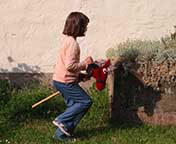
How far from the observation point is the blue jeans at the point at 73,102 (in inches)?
295

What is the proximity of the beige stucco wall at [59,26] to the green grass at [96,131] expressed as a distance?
3.38ft

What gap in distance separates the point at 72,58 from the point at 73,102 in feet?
1.85

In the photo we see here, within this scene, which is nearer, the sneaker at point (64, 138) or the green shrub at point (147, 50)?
the sneaker at point (64, 138)

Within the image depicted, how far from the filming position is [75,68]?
24.1 ft

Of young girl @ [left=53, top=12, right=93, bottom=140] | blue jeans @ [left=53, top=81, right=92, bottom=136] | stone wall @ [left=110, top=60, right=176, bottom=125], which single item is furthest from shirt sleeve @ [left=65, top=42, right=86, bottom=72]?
stone wall @ [left=110, top=60, right=176, bottom=125]

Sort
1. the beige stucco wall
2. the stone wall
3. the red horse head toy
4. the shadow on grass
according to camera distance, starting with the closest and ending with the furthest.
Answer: the red horse head toy, the shadow on grass, the stone wall, the beige stucco wall

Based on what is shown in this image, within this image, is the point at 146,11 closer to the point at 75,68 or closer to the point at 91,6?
the point at 91,6

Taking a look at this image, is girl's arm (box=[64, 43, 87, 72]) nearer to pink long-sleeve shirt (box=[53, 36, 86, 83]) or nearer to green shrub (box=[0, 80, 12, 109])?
pink long-sleeve shirt (box=[53, 36, 86, 83])

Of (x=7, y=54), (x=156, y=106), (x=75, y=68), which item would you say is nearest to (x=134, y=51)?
(x=156, y=106)

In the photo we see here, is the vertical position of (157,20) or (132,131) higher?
(157,20)

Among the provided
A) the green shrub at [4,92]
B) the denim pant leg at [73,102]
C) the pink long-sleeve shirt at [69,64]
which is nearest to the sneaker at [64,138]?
the denim pant leg at [73,102]

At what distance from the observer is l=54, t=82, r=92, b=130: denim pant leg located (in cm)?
750

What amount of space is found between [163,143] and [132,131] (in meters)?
0.48

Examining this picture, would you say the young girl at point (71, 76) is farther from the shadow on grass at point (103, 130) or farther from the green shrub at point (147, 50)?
the green shrub at point (147, 50)
